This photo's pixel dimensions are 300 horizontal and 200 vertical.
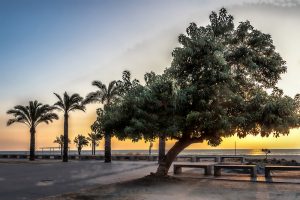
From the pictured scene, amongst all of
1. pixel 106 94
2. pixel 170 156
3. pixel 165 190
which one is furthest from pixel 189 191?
pixel 106 94

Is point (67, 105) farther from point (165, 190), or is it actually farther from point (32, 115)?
point (165, 190)

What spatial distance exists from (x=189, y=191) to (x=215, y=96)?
505 cm

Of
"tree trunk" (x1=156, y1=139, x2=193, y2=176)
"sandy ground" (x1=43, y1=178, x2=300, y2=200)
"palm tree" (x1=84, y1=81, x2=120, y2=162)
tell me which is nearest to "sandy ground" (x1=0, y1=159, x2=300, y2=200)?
"sandy ground" (x1=43, y1=178, x2=300, y2=200)

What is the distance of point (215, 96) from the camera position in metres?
16.7

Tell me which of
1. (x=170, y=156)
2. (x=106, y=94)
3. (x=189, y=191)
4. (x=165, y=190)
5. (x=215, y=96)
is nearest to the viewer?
(x=189, y=191)

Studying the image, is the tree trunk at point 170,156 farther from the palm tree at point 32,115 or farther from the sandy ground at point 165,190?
the palm tree at point 32,115

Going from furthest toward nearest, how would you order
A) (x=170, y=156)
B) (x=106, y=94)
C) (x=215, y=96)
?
1. (x=106, y=94)
2. (x=170, y=156)
3. (x=215, y=96)

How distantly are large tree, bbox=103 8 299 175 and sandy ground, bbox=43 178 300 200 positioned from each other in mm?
2312

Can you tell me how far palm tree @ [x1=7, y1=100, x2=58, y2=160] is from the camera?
43438 millimetres

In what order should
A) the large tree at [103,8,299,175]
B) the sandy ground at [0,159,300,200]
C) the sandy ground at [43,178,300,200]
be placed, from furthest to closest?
the large tree at [103,8,299,175] → the sandy ground at [0,159,300,200] → the sandy ground at [43,178,300,200]

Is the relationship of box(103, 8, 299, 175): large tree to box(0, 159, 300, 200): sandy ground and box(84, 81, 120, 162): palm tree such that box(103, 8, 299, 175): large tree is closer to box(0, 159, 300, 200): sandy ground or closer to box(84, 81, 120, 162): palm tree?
box(0, 159, 300, 200): sandy ground

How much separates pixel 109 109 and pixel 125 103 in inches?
63.2

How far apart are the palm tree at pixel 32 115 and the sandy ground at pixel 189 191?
2964 cm

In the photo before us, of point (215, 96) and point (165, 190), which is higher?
point (215, 96)
